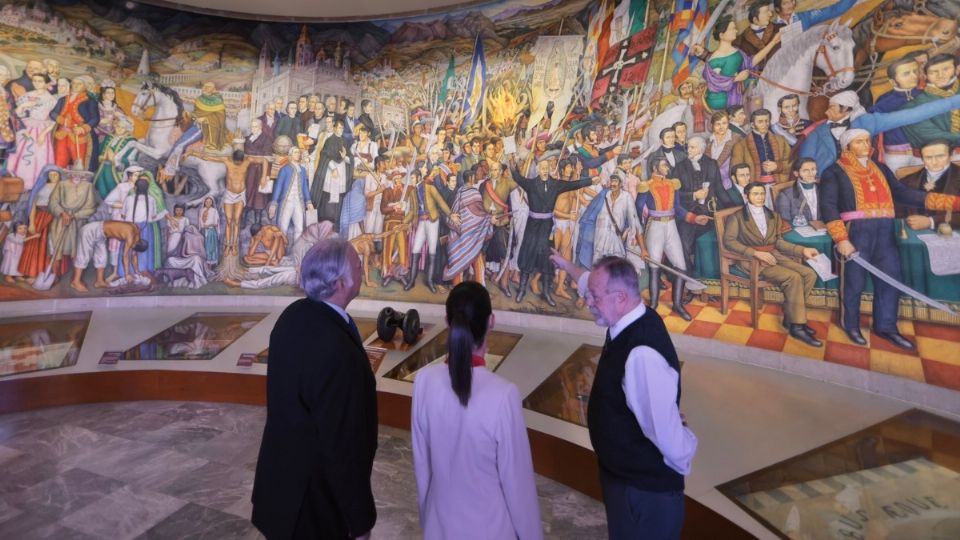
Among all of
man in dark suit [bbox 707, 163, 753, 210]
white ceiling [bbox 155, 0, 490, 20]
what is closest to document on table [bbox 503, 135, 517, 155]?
white ceiling [bbox 155, 0, 490, 20]

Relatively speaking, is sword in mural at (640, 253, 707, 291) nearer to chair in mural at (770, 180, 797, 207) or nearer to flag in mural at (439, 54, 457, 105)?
chair in mural at (770, 180, 797, 207)

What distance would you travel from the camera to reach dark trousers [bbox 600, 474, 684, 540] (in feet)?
6.12

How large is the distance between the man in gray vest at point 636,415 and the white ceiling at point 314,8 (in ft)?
25.1

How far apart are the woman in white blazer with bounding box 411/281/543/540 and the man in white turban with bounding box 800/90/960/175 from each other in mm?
3870

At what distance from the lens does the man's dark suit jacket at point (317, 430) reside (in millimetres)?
1808

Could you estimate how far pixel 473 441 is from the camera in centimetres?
A: 171

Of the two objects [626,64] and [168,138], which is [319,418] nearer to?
[626,64]

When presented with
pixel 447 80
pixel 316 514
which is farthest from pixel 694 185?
pixel 447 80

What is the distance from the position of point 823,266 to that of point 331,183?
7.87m

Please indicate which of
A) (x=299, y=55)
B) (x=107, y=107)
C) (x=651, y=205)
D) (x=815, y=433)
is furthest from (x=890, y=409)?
(x=107, y=107)

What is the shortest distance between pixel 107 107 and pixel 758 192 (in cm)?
1010

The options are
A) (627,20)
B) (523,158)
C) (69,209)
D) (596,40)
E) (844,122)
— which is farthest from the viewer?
(69,209)

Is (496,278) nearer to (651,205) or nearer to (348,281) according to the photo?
(651,205)

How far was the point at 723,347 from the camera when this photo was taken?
15.5ft
